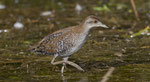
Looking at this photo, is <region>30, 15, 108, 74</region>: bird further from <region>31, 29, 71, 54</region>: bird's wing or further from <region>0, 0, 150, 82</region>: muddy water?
<region>0, 0, 150, 82</region>: muddy water

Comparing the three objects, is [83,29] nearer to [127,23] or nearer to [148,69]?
[148,69]

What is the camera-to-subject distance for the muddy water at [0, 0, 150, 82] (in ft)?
27.0

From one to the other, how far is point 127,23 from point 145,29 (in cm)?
188

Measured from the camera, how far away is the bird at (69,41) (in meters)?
8.34

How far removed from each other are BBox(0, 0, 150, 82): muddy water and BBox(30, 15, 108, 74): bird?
15.2 inches

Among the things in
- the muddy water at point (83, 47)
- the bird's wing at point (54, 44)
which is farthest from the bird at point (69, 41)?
the muddy water at point (83, 47)

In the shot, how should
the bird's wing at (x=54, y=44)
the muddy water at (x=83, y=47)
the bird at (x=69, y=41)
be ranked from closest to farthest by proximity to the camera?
the muddy water at (x=83, y=47) → the bird at (x=69, y=41) → the bird's wing at (x=54, y=44)

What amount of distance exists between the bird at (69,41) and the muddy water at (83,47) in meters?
0.39

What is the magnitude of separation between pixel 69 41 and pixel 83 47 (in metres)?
2.44

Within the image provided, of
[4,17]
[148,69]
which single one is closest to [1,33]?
[4,17]

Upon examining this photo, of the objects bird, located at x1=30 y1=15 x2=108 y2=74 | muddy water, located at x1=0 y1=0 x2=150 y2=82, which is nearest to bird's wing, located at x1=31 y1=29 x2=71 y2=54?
bird, located at x1=30 y1=15 x2=108 y2=74

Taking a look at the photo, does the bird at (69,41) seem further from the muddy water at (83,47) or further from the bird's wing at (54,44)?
the muddy water at (83,47)

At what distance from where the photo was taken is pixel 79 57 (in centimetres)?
973

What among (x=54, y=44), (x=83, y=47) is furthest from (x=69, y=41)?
(x=83, y=47)
